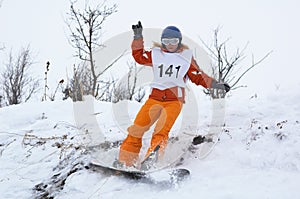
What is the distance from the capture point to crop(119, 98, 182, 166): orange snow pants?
3305mm

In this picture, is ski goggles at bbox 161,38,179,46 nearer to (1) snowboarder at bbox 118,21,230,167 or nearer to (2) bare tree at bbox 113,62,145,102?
(1) snowboarder at bbox 118,21,230,167

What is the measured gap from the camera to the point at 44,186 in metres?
3.07

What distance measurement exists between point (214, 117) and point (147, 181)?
4.88 ft

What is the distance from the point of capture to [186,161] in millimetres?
3268

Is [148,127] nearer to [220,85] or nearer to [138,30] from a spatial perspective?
[220,85]

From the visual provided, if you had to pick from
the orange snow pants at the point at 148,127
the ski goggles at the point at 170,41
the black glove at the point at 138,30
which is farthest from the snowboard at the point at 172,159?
the black glove at the point at 138,30

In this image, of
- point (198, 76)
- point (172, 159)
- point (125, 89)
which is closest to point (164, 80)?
point (198, 76)

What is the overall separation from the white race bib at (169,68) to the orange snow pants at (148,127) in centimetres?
21

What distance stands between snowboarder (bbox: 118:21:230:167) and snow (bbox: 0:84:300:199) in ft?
1.43

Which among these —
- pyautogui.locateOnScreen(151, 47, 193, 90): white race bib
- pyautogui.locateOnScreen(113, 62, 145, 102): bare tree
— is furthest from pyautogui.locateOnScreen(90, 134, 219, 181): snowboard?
pyautogui.locateOnScreen(113, 62, 145, 102): bare tree

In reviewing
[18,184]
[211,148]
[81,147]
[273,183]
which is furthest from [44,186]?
[273,183]

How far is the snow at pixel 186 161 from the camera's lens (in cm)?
265

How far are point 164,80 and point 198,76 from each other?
399mm

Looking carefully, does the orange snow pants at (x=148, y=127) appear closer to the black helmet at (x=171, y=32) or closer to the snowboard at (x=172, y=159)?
the snowboard at (x=172, y=159)
